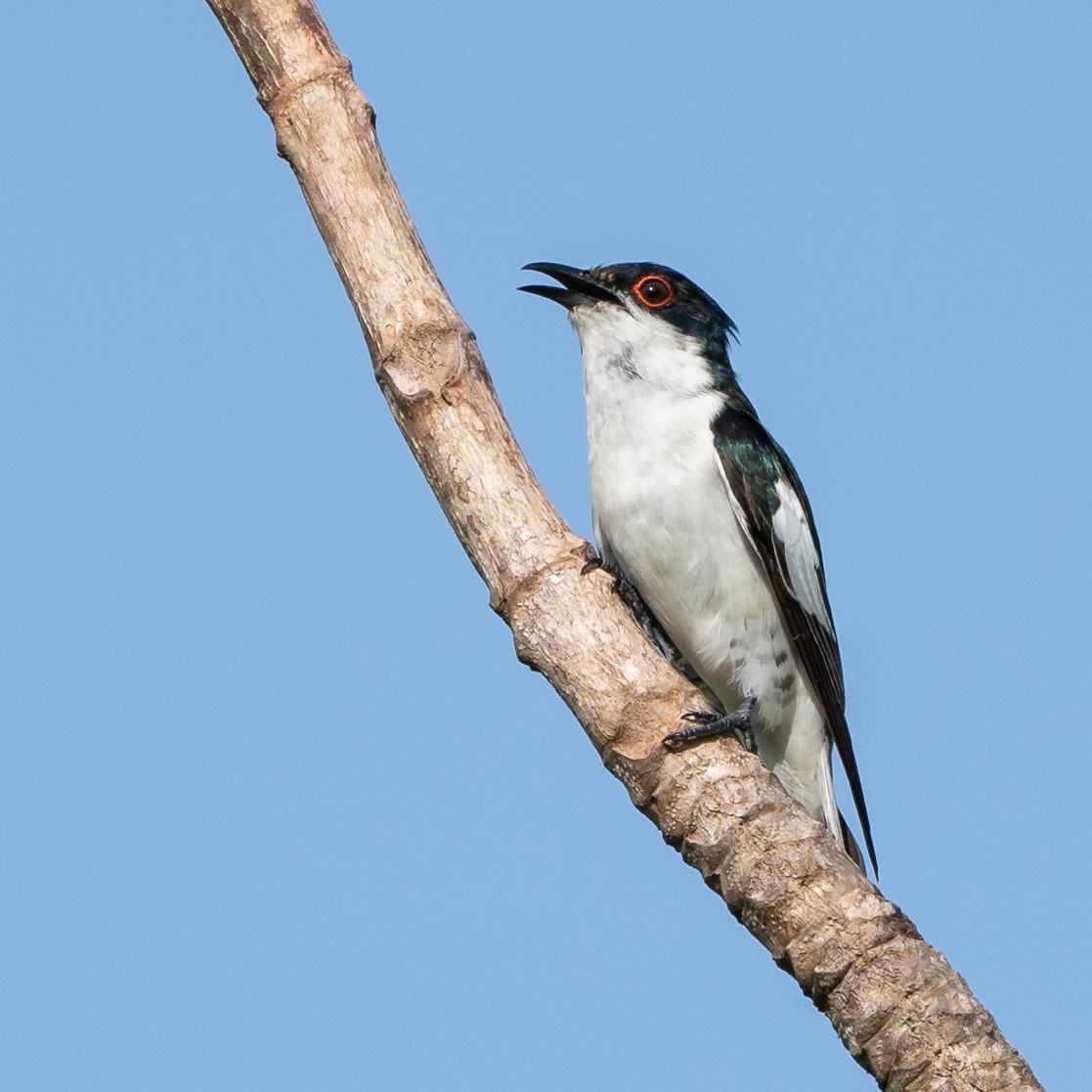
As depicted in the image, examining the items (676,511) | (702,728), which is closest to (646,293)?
(676,511)

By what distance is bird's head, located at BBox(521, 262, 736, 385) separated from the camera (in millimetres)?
7137

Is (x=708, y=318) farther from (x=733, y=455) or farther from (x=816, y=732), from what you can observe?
(x=816, y=732)

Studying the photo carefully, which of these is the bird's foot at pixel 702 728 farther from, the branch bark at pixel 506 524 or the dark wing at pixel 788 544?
the dark wing at pixel 788 544

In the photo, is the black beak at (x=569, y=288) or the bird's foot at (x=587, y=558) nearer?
the bird's foot at (x=587, y=558)

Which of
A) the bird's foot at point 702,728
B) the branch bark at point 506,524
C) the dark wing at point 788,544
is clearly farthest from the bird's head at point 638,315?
the bird's foot at point 702,728

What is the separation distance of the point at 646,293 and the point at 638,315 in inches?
5.8

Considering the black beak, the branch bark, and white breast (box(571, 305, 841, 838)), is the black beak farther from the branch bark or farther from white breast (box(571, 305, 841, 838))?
the branch bark

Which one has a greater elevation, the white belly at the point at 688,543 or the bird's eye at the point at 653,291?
the bird's eye at the point at 653,291

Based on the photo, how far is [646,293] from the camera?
7324 millimetres

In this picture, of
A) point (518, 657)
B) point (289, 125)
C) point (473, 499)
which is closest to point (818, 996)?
point (518, 657)

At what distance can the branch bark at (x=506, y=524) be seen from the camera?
505cm

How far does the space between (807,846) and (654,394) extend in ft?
8.74

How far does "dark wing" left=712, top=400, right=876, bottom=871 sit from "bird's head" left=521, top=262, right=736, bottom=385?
1.23 ft

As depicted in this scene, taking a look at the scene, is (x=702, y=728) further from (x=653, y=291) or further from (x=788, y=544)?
(x=653, y=291)
